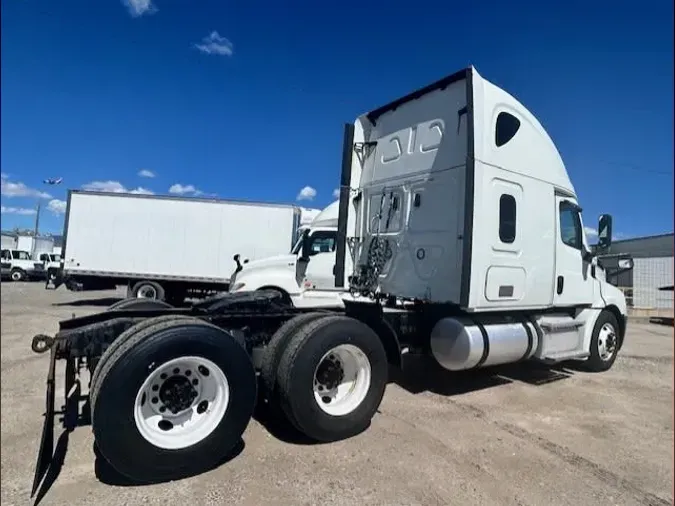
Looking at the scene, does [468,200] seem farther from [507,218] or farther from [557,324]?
[557,324]

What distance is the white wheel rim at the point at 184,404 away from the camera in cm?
334

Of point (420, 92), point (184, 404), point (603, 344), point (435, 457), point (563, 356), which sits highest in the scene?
point (420, 92)

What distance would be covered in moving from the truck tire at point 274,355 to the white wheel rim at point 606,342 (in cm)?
542

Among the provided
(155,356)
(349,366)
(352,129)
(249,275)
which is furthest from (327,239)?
(155,356)

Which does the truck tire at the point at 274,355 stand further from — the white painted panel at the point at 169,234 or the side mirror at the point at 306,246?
the white painted panel at the point at 169,234

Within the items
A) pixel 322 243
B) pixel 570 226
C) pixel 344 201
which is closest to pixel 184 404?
pixel 344 201

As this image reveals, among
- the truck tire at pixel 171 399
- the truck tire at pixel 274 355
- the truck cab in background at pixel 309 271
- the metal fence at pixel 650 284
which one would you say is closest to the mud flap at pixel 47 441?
the truck tire at pixel 171 399

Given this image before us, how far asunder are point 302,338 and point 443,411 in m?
2.11

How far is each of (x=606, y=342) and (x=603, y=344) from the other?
0.12m

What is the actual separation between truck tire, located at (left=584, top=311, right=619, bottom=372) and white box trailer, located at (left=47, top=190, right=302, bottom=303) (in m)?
9.71

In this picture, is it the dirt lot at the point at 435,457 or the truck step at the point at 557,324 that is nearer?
the dirt lot at the point at 435,457

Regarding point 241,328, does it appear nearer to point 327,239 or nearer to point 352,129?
point 352,129

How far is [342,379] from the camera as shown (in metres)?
4.48

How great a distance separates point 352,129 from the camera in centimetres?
667
